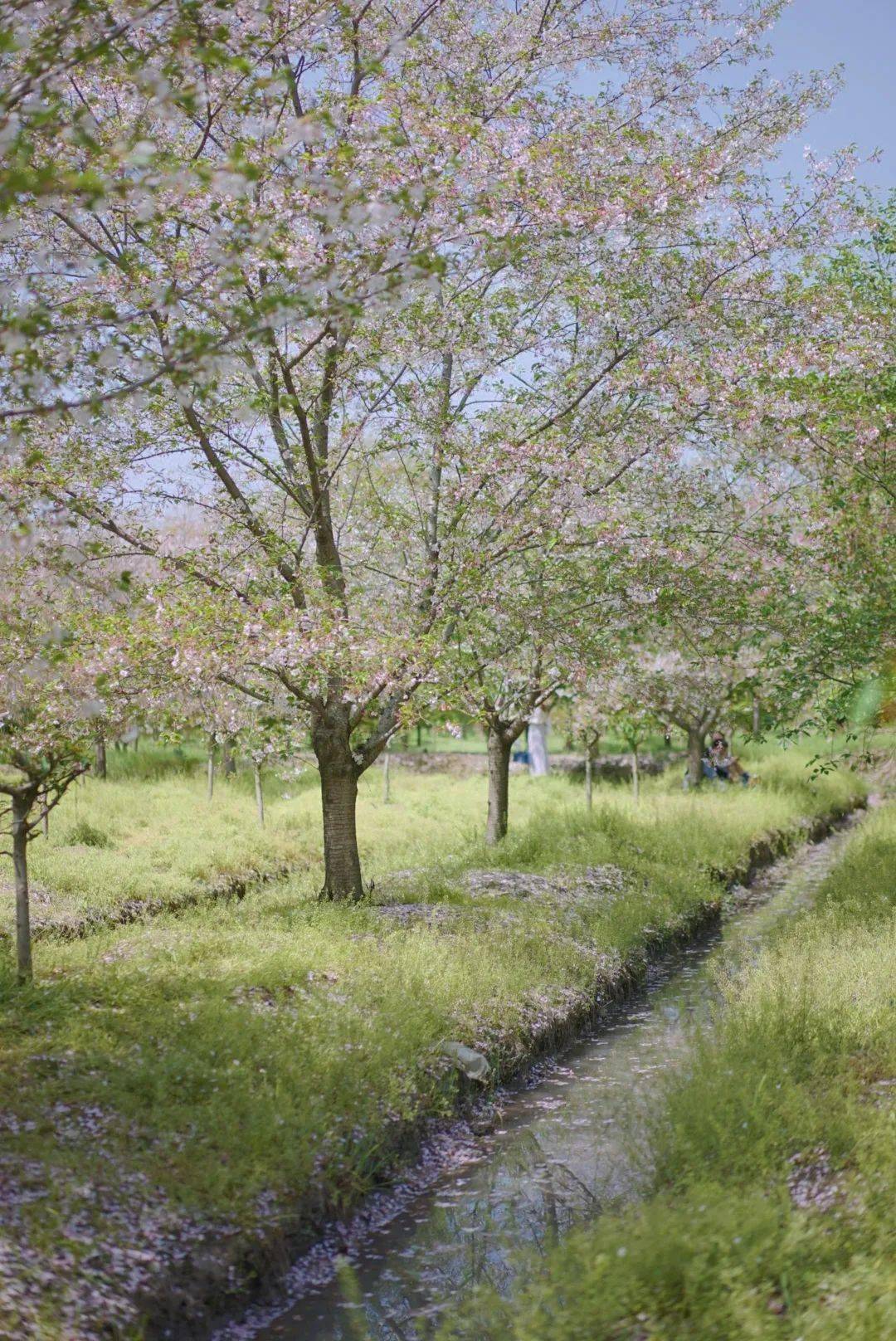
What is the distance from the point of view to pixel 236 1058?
27.1 feet

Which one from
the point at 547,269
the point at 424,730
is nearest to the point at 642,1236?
the point at 547,269

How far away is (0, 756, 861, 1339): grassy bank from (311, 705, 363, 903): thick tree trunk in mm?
603

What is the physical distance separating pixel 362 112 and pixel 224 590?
521cm

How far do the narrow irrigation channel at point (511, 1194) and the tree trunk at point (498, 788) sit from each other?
8.44 m

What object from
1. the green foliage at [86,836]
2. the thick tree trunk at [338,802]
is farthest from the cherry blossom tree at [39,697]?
the green foliage at [86,836]

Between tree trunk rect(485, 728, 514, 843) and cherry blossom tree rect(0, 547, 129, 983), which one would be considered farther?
tree trunk rect(485, 728, 514, 843)

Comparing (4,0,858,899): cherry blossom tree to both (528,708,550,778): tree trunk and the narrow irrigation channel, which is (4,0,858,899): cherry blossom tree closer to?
the narrow irrigation channel

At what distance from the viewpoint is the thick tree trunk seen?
46.6ft

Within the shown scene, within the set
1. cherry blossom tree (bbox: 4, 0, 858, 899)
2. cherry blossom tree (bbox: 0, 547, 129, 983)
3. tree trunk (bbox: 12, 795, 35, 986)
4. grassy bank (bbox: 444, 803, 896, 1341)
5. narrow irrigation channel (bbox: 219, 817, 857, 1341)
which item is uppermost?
cherry blossom tree (bbox: 4, 0, 858, 899)

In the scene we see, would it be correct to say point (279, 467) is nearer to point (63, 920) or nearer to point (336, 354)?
point (336, 354)

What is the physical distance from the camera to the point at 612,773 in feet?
129

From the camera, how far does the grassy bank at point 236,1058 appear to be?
613 cm

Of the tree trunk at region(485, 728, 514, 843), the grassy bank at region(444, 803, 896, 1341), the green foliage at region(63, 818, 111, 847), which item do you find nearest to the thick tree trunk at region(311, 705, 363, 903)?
the grassy bank at region(444, 803, 896, 1341)

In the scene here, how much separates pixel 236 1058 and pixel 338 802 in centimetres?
627
